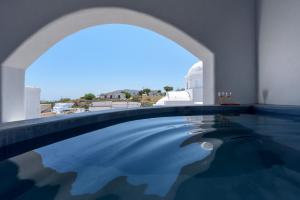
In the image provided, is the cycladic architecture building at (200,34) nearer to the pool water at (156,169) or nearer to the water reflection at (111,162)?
the pool water at (156,169)

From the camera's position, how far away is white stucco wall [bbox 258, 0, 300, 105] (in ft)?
10.6

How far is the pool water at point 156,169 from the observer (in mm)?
871

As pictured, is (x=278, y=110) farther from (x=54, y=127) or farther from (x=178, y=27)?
(x=54, y=127)

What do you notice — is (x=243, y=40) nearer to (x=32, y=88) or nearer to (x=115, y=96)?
(x=32, y=88)

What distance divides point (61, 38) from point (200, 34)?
300 cm

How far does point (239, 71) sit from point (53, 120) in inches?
146

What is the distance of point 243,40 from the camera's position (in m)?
4.25

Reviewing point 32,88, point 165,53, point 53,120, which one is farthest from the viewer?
point 165,53

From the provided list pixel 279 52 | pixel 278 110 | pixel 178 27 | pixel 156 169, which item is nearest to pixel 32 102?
pixel 178 27

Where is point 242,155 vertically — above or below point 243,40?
below

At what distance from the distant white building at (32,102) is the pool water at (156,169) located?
3949mm

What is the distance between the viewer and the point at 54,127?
1.73 m

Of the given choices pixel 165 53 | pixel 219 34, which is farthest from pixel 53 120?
pixel 165 53

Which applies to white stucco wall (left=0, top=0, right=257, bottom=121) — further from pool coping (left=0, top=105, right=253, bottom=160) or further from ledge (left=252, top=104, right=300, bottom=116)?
pool coping (left=0, top=105, right=253, bottom=160)
